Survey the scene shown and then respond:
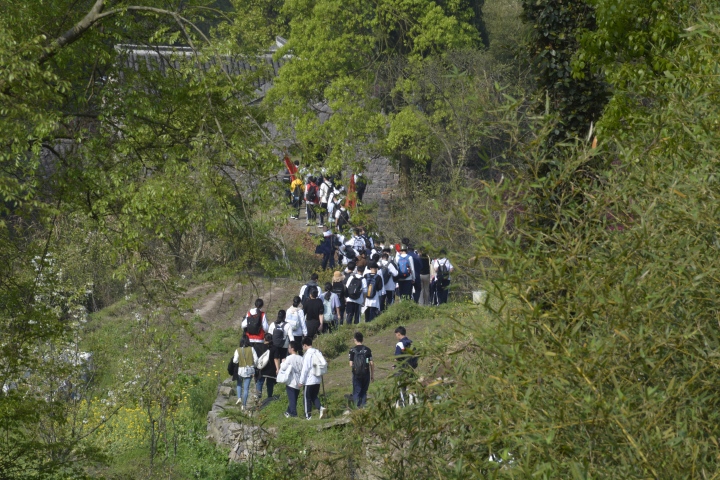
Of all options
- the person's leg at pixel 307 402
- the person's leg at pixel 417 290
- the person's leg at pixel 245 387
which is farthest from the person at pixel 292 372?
the person's leg at pixel 417 290

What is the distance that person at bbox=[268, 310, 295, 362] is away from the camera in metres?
15.6

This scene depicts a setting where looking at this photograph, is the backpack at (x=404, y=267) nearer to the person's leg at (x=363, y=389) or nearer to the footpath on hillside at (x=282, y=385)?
the footpath on hillside at (x=282, y=385)

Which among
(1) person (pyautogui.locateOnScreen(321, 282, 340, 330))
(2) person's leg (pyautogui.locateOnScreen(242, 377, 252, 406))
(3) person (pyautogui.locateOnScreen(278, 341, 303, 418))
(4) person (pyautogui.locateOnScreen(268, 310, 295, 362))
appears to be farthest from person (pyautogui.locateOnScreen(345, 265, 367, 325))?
(3) person (pyautogui.locateOnScreen(278, 341, 303, 418))

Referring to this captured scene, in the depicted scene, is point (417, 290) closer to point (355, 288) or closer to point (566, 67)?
point (355, 288)

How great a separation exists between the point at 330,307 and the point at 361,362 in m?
6.06

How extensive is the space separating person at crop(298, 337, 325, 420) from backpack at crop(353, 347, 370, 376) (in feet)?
1.91

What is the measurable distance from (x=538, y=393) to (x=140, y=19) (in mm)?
6818

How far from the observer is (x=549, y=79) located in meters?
12.9

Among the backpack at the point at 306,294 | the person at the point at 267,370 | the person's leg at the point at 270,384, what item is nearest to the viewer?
the person at the point at 267,370

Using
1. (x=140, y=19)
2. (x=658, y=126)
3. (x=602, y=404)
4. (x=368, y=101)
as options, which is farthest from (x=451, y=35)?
(x=602, y=404)

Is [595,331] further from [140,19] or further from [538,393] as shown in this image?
[140,19]

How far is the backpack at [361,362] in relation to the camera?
45.9ft

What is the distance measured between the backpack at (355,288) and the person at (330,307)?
0.35m

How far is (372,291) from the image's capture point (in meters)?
20.1
